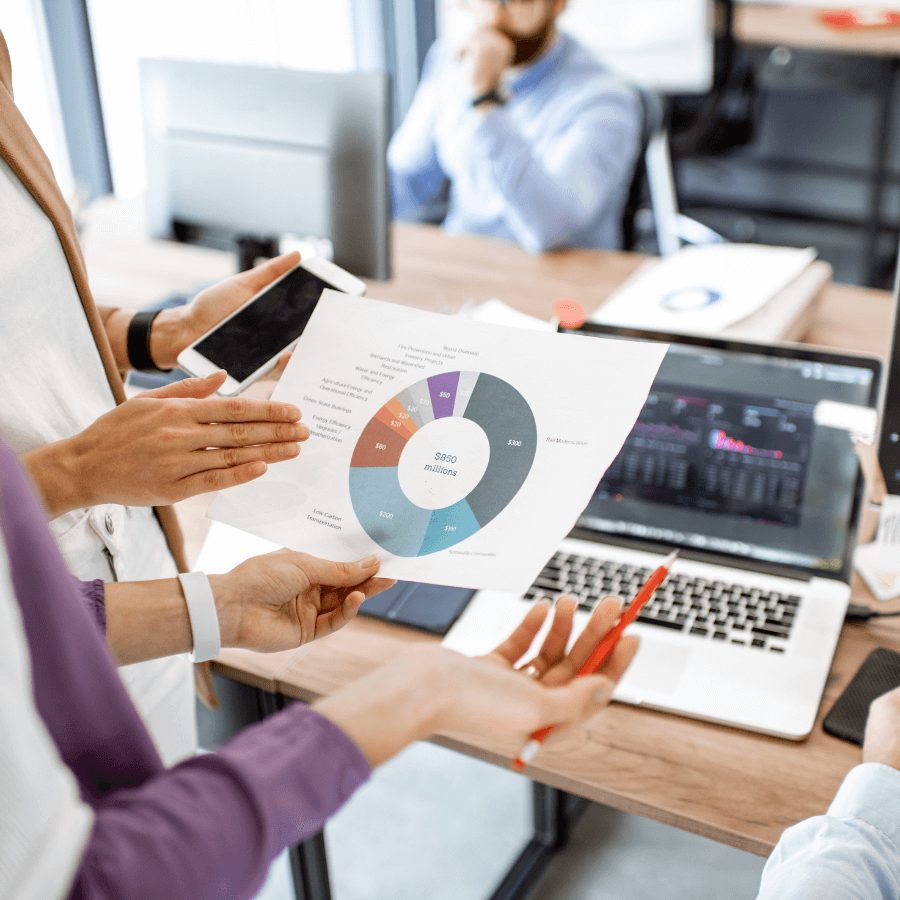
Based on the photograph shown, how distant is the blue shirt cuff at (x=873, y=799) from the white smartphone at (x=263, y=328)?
2.02ft

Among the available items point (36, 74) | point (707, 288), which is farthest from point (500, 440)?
point (36, 74)

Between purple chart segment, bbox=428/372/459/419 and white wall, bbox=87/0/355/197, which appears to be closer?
purple chart segment, bbox=428/372/459/419

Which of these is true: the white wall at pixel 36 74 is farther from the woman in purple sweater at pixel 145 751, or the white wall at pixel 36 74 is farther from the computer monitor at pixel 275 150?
the woman in purple sweater at pixel 145 751

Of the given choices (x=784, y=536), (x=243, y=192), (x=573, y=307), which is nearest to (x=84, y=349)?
(x=573, y=307)

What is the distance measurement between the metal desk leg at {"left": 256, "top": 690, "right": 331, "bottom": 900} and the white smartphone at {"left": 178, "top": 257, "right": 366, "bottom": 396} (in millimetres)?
668

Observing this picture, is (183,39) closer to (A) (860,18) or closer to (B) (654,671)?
(A) (860,18)

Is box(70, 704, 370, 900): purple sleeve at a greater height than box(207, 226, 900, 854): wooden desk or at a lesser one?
greater

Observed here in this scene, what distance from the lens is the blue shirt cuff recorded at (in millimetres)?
816

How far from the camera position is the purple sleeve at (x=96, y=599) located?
79 cm

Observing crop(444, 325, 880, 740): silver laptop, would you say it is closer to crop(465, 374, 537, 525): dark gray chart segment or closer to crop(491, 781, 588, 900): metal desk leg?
crop(465, 374, 537, 525): dark gray chart segment

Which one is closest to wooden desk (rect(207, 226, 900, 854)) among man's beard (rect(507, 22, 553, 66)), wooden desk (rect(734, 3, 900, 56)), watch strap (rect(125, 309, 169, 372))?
watch strap (rect(125, 309, 169, 372))

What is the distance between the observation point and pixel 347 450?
0.85m

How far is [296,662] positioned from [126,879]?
2.16 feet

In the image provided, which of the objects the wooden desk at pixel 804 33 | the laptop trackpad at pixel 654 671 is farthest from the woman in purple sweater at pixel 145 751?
the wooden desk at pixel 804 33
